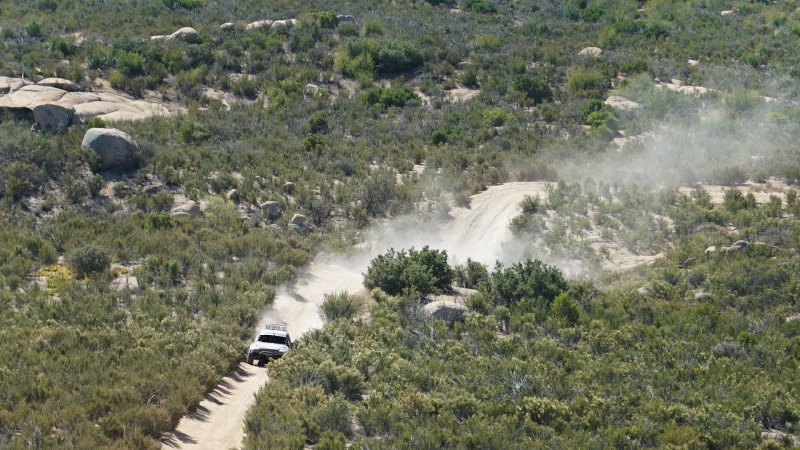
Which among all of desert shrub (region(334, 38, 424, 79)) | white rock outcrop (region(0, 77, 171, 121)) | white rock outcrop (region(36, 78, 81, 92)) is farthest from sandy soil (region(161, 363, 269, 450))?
desert shrub (region(334, 38, 424, 79))

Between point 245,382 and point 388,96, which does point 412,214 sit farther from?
point 245,382

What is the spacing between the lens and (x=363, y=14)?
7200 centimetres

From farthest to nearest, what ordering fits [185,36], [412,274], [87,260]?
[185,36]
[87,260]
[412,274]

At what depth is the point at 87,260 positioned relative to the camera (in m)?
32.5

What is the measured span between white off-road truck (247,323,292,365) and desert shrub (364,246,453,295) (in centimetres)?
468

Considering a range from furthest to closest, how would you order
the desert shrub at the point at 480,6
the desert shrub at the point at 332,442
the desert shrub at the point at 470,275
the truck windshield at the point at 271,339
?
the desert shrub at the point at 480,6 < the desert shrub at the point at 470,275 < the truck windshield at the point at 271,339 < the desert shrub at the point at 332,442

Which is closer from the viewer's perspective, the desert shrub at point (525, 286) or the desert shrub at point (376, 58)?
the desert shrub at point (525, 286)

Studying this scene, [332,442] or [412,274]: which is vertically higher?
[332,442]

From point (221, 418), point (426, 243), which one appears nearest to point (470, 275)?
point (426, 243)

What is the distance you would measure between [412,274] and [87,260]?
11.8 metres

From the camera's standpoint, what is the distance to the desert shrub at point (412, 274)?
30203mm

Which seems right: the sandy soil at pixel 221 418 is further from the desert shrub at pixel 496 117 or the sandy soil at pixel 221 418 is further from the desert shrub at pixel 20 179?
the desert shrub at pixel 496 117

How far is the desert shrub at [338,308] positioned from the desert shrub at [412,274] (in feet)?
4.75

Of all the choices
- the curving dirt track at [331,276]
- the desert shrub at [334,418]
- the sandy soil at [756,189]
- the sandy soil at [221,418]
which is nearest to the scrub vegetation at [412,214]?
the desert shrub at [334,418]
